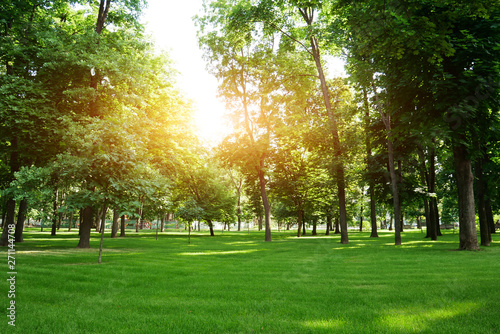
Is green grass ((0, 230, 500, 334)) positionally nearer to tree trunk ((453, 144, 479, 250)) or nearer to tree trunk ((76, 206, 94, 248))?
tree trunk ((453, 144, 479, 250))

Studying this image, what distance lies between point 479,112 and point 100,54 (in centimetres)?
1952

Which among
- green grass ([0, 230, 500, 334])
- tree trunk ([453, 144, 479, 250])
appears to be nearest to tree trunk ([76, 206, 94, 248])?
green grass ([0, 230, 500, 334])

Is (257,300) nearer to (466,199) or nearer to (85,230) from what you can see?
(466,199)

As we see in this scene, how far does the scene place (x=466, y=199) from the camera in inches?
589

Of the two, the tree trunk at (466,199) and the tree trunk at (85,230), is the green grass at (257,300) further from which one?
the tree trunk at (85,230)

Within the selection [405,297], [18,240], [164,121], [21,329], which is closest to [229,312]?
[21,329]

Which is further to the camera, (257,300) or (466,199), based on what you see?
(466,199)

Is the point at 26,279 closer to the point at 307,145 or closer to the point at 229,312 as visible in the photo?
the point at 229,312

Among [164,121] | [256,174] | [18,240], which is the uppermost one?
[164,121]

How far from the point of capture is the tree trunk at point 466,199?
49.0ft

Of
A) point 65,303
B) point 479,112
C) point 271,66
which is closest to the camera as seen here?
point 65,303

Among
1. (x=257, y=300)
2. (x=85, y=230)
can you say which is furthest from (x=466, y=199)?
(x=85, y=230)

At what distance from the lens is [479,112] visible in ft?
43.9

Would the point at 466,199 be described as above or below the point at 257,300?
above
